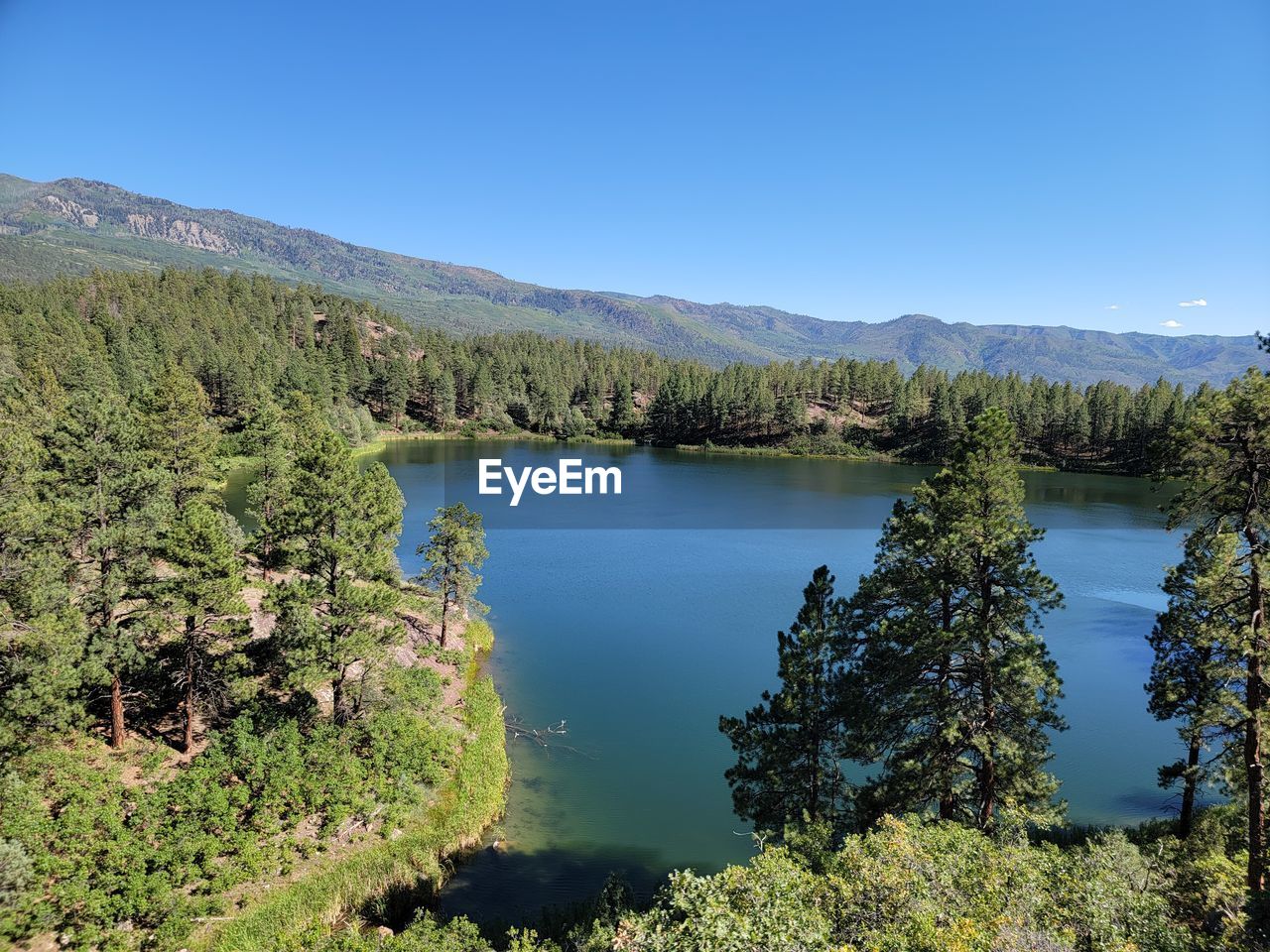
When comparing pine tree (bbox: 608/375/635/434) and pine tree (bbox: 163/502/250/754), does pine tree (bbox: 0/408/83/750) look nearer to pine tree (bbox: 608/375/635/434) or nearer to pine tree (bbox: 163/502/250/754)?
pine tree (bbox: 163/502/250/754)

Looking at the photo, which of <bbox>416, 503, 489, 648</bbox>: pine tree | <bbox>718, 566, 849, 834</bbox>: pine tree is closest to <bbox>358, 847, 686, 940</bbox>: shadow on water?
<bbox>718, 566, 849, 834</bbox>: pine tree

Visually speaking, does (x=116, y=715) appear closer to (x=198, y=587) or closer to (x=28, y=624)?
(x=28, y=624)

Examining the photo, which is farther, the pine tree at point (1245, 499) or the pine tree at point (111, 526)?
the pine tree at point (111, 526)

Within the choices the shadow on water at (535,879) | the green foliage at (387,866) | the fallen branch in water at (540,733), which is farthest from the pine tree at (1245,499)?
the fallen branch in water at (540,733)

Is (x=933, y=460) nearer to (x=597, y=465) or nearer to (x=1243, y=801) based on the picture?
(x=597, y=465)

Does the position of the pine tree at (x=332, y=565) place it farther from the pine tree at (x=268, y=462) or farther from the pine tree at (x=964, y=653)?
the pine tree at (x=268, y=462)

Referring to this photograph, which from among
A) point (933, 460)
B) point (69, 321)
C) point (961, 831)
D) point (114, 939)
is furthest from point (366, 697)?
point (933, 460)
